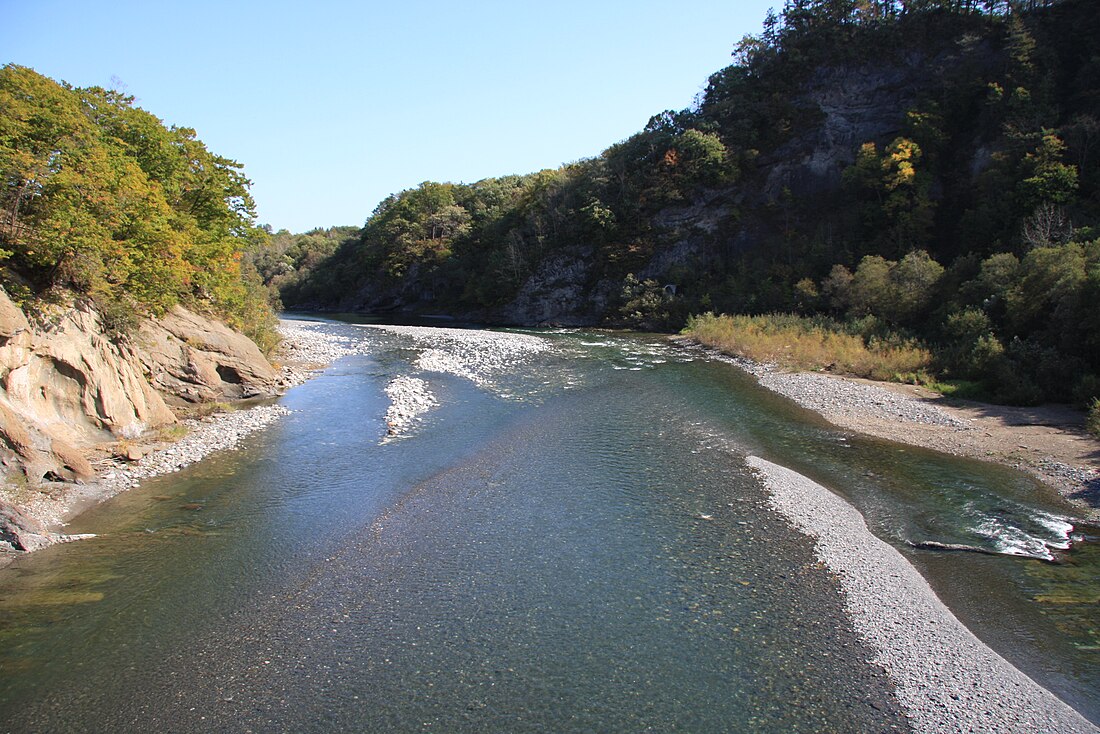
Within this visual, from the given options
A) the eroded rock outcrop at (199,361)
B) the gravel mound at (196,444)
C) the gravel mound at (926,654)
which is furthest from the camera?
the eroded rock outcrop at (199,361)

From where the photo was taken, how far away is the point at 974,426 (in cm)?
2006

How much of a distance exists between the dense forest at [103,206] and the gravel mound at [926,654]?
19391 mm

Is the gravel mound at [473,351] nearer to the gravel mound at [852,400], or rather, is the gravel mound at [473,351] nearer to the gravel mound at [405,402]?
the gravel mound at [405,402]

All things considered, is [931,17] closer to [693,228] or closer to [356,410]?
[693,228]

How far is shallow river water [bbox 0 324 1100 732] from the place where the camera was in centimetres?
788

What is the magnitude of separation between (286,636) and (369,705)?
86.0 inches

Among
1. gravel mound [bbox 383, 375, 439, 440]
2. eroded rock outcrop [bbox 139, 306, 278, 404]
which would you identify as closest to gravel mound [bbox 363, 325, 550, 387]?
gravel mound [bbox 383, 375, 439, 440]

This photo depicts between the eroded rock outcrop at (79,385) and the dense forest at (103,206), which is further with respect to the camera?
the dense forest at (103,206)

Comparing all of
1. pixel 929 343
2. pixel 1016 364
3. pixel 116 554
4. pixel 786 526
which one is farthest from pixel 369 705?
pixel 929 343

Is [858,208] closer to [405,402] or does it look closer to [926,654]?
[405,402]

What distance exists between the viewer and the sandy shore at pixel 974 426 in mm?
15609

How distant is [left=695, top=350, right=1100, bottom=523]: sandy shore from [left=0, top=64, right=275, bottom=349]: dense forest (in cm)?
2424

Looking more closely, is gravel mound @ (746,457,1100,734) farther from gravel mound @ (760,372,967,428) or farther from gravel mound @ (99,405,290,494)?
gravel mound @ (99,405,290,494)

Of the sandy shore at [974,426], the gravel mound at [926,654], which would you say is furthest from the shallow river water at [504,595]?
the sandy shore at [974,426]
